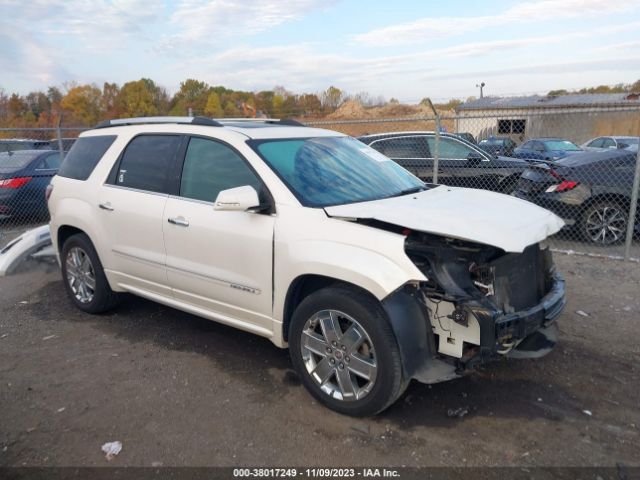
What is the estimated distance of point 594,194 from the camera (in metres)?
7.72

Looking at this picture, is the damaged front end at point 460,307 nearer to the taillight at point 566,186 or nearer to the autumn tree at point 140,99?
the taillight at point 566,186

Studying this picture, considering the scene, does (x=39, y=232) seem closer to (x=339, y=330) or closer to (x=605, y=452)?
(x=339, y=330)

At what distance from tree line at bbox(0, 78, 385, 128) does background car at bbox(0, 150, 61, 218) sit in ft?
63.0

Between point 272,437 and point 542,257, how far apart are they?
2.21m

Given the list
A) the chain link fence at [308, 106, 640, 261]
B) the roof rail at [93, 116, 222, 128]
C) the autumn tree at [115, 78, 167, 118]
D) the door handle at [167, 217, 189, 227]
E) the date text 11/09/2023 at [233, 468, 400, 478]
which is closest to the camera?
the date text 11/09/2023 at [233, 468, 400, 478]

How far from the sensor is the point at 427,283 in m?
3.22

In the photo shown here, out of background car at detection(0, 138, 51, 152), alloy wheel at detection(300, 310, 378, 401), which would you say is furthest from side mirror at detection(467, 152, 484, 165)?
background car at detection(0, 138, 51, 152)

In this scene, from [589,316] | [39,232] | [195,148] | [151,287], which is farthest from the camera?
[39,232]

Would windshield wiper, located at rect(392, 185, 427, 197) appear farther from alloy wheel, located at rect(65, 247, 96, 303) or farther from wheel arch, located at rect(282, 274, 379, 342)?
alloy wheel, located at rect(65, 247, 96, 303)

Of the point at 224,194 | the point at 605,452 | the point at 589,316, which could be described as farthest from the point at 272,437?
the point at 589,316

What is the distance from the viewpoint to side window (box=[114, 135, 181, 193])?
4402 mm

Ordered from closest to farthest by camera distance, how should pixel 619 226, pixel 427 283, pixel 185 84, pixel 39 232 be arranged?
1. pixel 427 283
2. pixel 39 232
3. pixel 619 226
4. pixel 185 84

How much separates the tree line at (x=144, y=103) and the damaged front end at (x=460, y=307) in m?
26.2

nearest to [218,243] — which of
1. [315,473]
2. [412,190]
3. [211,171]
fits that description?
[211,171]
